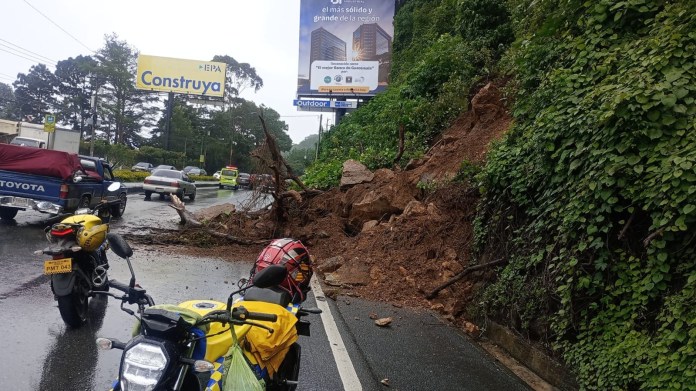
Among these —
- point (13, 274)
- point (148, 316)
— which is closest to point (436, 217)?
point (13, 274)

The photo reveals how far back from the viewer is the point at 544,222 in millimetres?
5566

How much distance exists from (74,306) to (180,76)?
2050 inches

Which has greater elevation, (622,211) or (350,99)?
(350,99)

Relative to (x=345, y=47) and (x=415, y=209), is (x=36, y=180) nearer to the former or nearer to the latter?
(x=415, y=209)

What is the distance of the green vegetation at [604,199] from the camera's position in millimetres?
3949

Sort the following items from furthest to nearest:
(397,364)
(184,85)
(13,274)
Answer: (184,85) < (13,274) < (397,364)

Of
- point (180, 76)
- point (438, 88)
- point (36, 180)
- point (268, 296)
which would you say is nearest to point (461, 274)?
point (268, 296)

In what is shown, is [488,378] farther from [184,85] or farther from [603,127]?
[184,85]

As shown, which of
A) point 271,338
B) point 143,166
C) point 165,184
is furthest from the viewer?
point 143,166

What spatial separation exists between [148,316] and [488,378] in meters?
3.61

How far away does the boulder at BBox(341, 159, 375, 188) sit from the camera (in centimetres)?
1375

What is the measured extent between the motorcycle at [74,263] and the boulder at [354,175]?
849 cm

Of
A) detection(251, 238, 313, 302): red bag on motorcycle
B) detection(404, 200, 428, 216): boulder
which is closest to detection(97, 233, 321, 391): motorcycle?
detection(251, 238, 313, 302): red bag on motorcycle

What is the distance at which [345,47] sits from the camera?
126 ft
